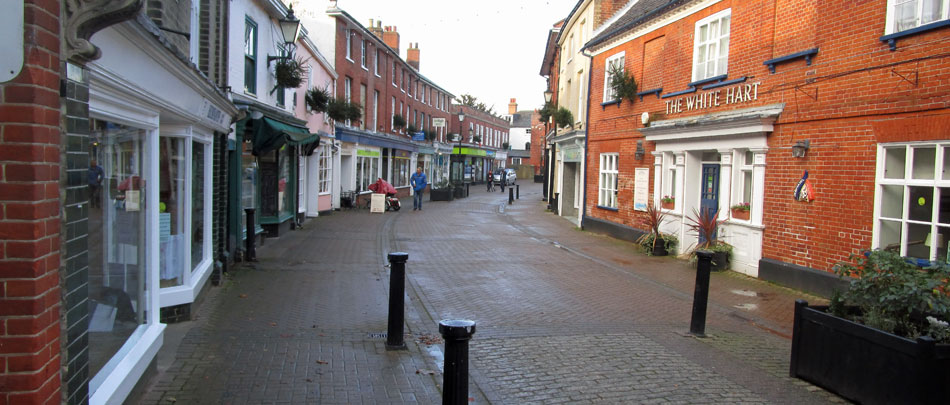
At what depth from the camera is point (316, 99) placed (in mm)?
17703

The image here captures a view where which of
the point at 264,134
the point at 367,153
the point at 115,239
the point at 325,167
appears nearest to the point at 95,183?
the point at 115,239

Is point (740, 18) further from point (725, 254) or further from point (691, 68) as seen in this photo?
point (725, 254)

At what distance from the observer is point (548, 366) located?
5.64 metres

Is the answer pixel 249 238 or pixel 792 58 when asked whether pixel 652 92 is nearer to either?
pixel 792 58


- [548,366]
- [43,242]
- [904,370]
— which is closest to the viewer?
[43,242]

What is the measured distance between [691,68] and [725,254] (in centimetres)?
412

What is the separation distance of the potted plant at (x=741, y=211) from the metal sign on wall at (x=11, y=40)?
431 inches

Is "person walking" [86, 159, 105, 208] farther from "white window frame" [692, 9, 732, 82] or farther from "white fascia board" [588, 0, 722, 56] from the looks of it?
"white fascia board" [588, 0, 722, 56]

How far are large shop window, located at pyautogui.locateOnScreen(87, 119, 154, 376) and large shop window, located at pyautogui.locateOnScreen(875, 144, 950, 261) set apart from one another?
8.49 meters

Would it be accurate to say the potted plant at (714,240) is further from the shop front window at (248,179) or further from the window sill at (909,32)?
the shop front window at (248,179)

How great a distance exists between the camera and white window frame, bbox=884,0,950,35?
297 inches

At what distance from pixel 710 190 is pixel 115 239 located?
36.5ft

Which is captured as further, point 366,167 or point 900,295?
point 366,167

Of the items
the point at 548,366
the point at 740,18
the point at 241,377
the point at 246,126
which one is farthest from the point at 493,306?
the point at 740,18
